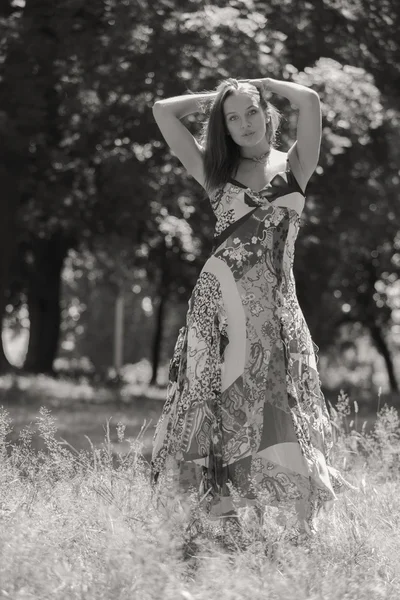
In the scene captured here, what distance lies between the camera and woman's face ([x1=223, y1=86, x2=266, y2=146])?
14.0 feet

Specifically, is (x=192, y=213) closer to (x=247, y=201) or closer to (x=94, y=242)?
(x=94, y=242)

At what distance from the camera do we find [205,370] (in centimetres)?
424

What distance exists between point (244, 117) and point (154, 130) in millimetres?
7687

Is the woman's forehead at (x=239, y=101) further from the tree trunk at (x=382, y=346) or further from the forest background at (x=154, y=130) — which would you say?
the tree trunk at (x=382, y=346)

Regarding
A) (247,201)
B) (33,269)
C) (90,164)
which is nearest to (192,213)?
(90,164)

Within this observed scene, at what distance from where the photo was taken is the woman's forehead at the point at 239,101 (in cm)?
426

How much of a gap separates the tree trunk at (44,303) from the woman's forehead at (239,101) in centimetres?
1605

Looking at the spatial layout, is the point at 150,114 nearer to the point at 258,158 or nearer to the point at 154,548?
the point at 258,158

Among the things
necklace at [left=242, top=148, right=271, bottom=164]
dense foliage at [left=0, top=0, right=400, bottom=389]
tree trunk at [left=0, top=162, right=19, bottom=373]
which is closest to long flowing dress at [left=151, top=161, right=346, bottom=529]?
necklace at [left=242, top=148, right=271, bottom=164]

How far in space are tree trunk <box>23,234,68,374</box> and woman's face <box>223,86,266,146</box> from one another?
16064 millimetres

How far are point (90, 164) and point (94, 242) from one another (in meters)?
5.25

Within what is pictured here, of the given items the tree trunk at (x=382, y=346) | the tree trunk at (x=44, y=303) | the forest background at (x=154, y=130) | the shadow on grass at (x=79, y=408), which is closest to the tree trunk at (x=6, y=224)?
the forest background at (x=154, y=130)

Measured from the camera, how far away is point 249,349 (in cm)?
422

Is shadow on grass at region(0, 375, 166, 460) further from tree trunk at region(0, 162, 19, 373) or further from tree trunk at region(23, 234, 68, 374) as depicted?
tree trunk at region(23, 234, 68, 374)
